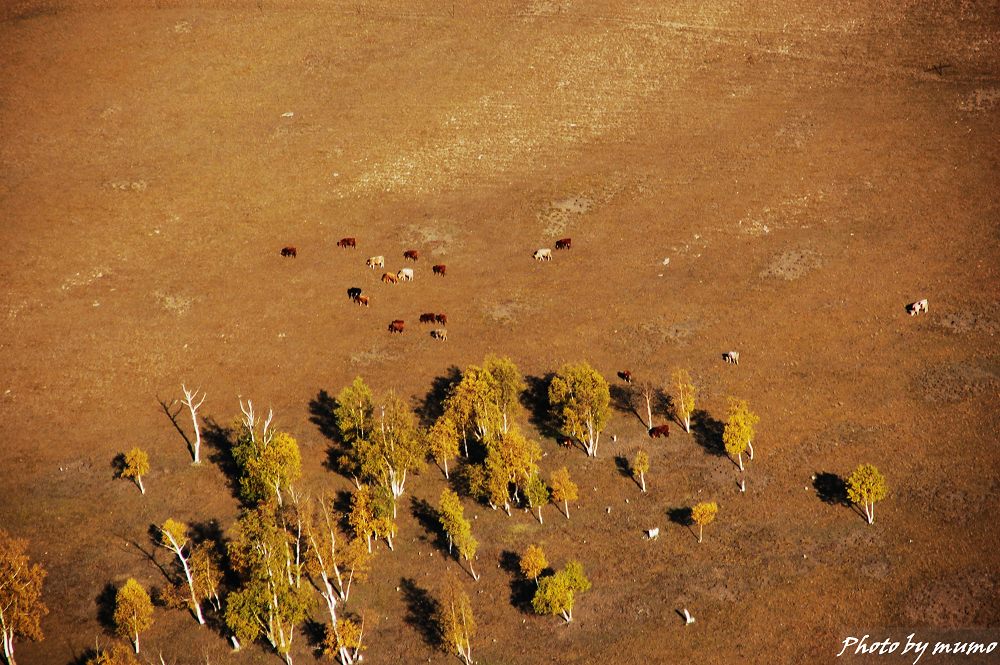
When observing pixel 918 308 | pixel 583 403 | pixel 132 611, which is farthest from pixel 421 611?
pixel 918 308

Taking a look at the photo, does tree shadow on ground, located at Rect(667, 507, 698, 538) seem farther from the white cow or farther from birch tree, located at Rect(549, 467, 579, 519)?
the white cow

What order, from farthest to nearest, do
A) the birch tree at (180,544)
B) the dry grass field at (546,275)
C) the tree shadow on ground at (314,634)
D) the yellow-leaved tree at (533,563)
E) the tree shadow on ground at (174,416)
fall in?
1. the tree shadow on ground at (174,416)
2. the dry grass field at (546,275)
3. the yellow-leaved tree at (533,563)
4. the birch tree at (180,544)
5. the tree shadow on ground at (314,634)

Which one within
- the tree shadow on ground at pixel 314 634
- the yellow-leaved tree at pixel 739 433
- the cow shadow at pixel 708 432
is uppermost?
the yellow-leaved tree at pixel 739 433

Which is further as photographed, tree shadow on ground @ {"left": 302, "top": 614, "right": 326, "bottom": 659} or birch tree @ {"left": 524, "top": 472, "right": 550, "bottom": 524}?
birch tree @ {"left": 524, "top": 472, "right": 550, "bottom": 524}

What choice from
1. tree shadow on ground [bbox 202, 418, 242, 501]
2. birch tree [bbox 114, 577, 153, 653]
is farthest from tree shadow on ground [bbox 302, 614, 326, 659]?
tree shadow on ground [bbox 202, 418, 242, 501]

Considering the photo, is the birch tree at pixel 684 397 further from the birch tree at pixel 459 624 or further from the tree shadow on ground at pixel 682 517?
the birch tree at pixel 459 624

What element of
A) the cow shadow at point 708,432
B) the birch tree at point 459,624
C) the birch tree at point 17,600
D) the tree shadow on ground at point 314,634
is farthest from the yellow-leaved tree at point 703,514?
the birch tree at point 17,600

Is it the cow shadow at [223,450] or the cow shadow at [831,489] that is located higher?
the cow shadow at [223,450]
